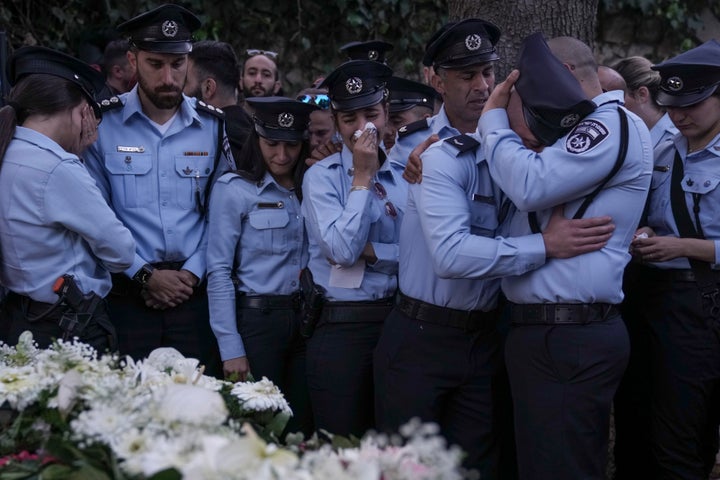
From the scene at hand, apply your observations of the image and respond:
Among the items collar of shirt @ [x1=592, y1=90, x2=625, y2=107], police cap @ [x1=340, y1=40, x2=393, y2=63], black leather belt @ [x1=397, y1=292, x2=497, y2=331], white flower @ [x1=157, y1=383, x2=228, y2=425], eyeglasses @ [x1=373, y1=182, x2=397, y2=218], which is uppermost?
police cap @ [x1=340, y1=40, x2=393, y2=63]

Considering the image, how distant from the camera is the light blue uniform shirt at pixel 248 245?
4.21 m

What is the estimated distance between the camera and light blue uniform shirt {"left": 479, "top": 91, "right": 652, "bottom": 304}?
3203 millimetres

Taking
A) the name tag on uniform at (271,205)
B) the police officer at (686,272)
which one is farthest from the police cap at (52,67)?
the police officer at (686,272)

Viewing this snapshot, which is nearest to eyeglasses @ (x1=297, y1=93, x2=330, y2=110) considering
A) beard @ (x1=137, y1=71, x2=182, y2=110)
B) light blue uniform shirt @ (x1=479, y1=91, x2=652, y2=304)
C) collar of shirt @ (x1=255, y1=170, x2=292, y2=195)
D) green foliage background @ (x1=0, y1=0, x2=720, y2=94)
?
collar of shirt @ (x1=255, y1=170, x2=292, y2=195)

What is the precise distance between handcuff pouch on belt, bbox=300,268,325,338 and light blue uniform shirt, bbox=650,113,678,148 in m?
1.70

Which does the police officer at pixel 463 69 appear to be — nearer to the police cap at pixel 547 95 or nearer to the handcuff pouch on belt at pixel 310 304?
the police cap at pixel 547 95

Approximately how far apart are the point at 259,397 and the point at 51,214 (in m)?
1.22

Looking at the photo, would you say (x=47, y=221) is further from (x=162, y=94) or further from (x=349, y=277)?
(x=349, y=277)

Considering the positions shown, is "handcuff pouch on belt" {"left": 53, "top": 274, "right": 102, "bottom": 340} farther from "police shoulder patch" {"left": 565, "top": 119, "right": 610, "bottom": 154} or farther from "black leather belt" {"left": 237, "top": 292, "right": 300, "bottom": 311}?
"police shoulder patch" {"left": 565, "top": 119, "right": 610, "bottom": 154}

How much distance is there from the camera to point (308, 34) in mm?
8383

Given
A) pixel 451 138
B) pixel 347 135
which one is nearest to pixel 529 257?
pixel 451 138

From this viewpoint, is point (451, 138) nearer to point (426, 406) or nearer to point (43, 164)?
point (426, 406)

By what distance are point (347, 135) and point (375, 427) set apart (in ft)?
3.95

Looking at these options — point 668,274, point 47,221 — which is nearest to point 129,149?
point 47,221
